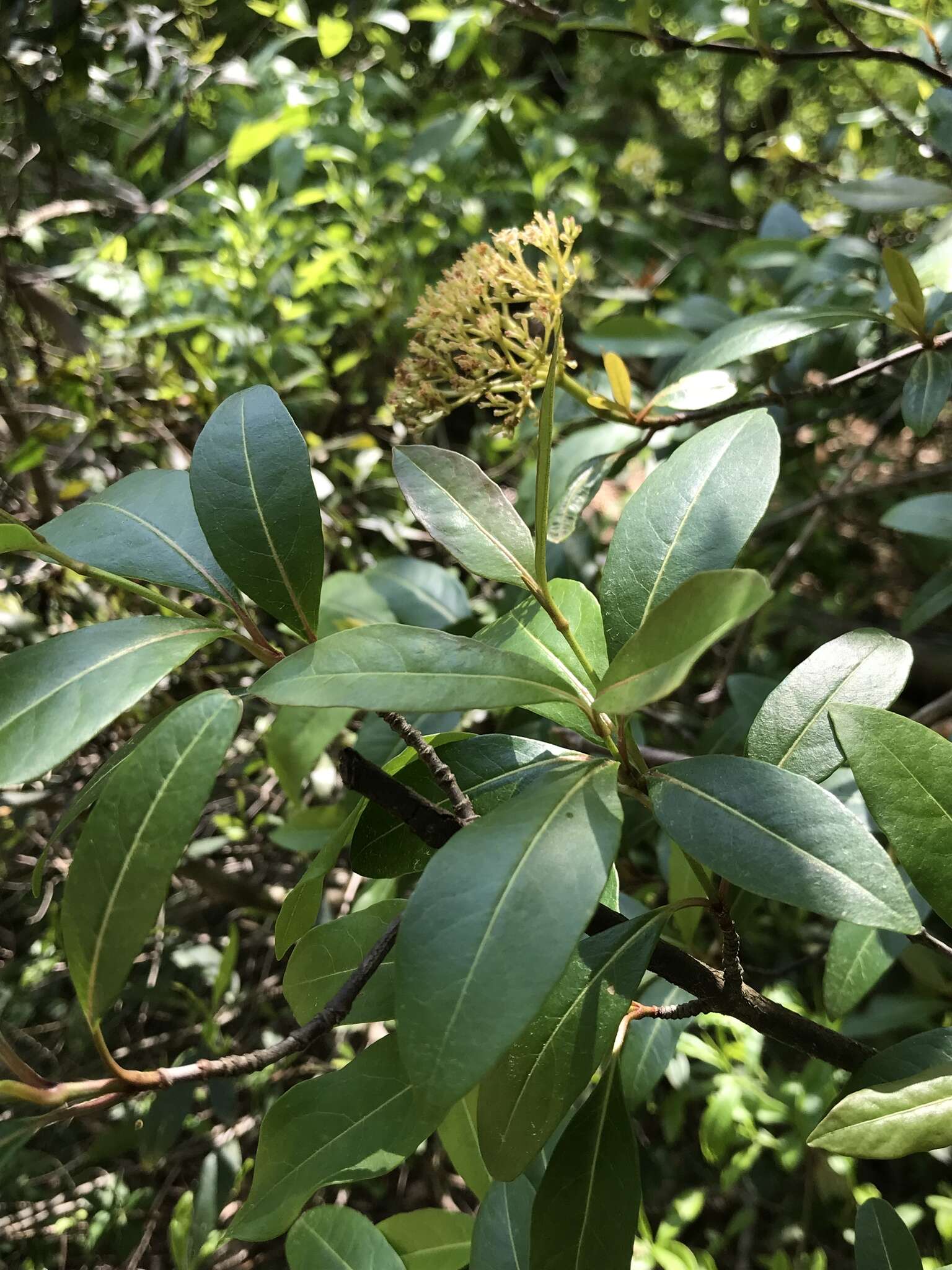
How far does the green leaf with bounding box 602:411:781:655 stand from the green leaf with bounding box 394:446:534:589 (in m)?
0.08

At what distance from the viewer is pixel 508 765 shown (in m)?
0.61

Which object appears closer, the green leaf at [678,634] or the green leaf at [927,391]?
the green leaf at [678,634]

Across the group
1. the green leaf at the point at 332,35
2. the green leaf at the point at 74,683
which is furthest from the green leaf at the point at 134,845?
the green leaf at the point at 332,35

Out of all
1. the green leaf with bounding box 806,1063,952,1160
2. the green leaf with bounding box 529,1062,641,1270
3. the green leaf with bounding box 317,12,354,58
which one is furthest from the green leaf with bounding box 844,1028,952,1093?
the green leaf with bounding box 317,12,354,58

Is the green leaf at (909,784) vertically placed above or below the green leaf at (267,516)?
below

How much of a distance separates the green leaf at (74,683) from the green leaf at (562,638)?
24 cm

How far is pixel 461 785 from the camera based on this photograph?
604 mm

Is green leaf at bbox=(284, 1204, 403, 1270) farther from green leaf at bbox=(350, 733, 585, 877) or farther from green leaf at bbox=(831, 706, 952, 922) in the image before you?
green leaf at bbox=(831, 706, 952, 922)

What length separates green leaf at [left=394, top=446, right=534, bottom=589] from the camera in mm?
594

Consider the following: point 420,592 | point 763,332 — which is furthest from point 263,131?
point 763,332

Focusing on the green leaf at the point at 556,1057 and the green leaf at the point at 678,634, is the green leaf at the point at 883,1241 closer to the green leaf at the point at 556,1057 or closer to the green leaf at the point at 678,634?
the green leaf at the point at 556,1057

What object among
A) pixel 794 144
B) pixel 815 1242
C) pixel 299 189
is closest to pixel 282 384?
pixel 299 189

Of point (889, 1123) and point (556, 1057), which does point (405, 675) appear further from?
point (889, 1123)

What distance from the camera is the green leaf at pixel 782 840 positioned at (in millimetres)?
439
